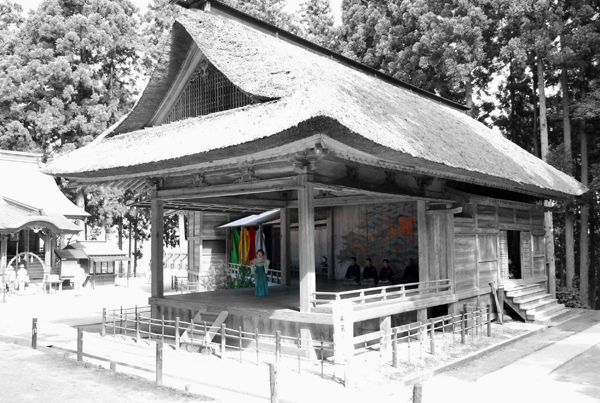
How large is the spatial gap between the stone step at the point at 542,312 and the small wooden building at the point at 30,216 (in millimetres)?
22008

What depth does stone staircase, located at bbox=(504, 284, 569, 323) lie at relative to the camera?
636 inches

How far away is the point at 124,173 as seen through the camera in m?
11.8

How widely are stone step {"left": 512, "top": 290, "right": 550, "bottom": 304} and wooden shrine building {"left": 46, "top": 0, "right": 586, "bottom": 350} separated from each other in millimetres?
647

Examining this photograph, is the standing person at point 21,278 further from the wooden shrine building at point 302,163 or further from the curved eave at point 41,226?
the wooden shrine building at point 302,163

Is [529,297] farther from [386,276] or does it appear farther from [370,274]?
[370,274]

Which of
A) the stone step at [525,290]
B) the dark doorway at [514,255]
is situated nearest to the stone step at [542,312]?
the stone step at [525,290]

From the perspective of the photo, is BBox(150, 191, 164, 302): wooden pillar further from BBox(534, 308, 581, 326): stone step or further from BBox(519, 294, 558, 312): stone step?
BBox(534, 308, 581, 326): stone step

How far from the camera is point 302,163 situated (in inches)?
399

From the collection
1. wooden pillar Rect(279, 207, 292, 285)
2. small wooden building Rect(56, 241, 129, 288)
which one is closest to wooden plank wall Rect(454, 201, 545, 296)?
wooden pillar Rect(279, 207, 292, 285)

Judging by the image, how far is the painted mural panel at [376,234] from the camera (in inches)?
675

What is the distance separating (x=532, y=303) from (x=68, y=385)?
14.1 m

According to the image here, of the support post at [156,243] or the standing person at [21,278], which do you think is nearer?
the support post at [156,243]

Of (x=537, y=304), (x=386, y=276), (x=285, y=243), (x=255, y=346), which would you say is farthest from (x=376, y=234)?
(x=255, y=346)

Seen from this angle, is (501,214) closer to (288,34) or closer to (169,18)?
(288,34)
